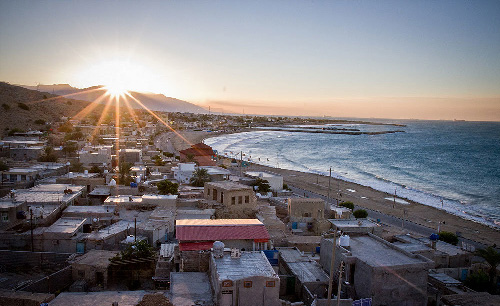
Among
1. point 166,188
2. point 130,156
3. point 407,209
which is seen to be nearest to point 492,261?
point 407,209

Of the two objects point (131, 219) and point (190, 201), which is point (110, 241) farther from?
point (190, 201)

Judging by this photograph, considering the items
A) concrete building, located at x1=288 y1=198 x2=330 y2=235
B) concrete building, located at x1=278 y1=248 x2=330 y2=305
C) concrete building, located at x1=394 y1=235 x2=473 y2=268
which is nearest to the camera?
concrete building, located at x1=278 y1=248 x2=330 y2=305

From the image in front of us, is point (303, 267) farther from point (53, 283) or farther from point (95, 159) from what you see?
point (95, 159)

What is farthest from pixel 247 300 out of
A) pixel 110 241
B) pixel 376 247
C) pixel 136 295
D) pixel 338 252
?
pixel 110 241

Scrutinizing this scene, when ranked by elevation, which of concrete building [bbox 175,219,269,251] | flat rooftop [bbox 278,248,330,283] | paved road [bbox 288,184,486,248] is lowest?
paved road [bbox 288,184,486,248]

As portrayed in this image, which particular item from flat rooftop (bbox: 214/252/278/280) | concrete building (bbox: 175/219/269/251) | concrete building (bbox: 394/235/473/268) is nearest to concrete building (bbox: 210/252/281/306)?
flat rooftop (bbox: 214/252/278/280)

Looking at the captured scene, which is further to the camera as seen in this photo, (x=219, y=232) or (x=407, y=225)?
(x=407, y=225)

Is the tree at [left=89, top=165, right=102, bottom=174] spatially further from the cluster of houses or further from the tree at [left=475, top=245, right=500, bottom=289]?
→ the tree at [left=475, top=245, right=500, bottom=289]
